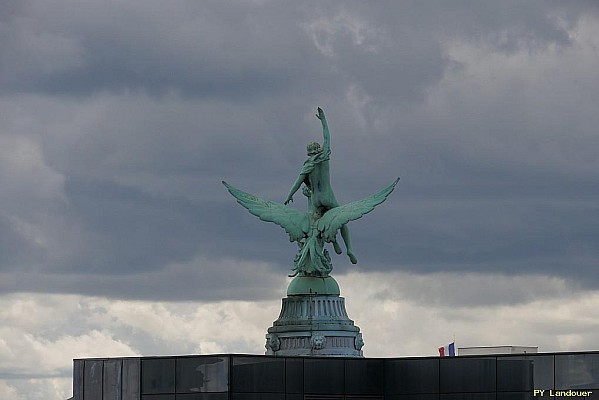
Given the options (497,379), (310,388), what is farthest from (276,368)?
(497,379)

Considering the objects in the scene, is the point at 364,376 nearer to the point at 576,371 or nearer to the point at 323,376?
the point at 323,376

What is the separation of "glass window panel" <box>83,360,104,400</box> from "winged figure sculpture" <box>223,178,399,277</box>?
13.6 m

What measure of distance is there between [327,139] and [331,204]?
12.8ft

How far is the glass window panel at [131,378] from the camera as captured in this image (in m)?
139

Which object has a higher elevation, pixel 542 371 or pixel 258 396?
pixel 542 371

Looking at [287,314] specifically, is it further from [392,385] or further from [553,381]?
[553,381]

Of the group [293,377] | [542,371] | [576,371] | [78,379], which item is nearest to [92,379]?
[78,379]

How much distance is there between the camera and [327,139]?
14950cm

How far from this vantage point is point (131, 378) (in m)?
139

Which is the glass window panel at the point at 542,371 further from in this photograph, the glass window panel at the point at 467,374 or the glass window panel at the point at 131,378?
the glass window panel at the point at 131,378

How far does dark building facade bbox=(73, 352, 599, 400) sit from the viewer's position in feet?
445

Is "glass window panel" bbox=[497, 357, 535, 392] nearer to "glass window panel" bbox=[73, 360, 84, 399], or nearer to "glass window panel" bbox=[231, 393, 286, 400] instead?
"glass window panel" bbox=[231, 393, 286, 400]

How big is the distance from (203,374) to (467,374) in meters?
14.7

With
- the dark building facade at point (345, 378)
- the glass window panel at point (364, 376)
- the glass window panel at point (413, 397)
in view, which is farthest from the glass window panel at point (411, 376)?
the glass window panel at point (364, 376)
